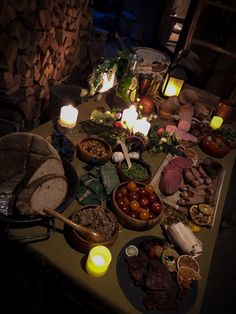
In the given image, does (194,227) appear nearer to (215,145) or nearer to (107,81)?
(215,145)

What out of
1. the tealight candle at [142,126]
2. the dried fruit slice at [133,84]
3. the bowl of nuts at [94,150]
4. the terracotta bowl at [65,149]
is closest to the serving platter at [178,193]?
the tealight candle at [142,126]

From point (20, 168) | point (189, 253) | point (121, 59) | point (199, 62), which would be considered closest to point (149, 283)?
point (189, 253)

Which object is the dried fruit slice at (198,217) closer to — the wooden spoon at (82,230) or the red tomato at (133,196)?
the red tomato at (133,196)

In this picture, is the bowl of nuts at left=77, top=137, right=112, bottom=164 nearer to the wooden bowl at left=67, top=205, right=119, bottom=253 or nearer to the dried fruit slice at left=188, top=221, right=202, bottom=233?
the wooden bowl at left=67, top=205, right=119, bottom=253

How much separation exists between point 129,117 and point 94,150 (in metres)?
0.58

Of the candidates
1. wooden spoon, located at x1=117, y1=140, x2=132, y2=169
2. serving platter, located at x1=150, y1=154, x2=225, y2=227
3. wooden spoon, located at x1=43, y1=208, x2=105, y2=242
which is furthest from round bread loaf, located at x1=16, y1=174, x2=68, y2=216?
serving platter, located at x1=150, y1=154, x2=225, y2=227

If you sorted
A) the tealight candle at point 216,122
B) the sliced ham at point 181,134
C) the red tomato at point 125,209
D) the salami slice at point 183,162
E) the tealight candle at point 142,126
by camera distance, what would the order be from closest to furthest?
1. the red tomato at point 125,209
2. the salami slice at point 183,162
3. the tealight candle at point 142,126
4. the sliced ham at point 181,134
5. the tealight candle at point 216,122

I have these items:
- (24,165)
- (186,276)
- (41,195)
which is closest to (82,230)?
(41,195)

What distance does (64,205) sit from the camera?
177 centimetres

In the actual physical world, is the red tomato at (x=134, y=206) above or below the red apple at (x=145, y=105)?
below

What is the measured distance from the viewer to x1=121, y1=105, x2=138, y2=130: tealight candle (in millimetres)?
2730

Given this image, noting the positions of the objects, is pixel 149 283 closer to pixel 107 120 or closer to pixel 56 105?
pixel 107 120

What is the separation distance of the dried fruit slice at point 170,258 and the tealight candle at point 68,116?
141cm

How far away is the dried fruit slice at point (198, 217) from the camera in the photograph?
2076 millimetres
